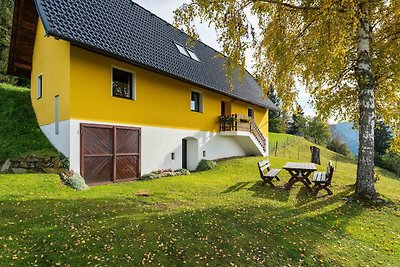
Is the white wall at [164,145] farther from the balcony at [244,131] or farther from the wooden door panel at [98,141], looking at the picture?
the balcony at [244,131]

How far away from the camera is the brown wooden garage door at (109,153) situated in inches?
388

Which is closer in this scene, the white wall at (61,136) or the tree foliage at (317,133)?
the white wall at (61,136)

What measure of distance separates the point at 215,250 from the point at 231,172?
10128 millimetres

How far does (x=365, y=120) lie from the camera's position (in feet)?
26.8

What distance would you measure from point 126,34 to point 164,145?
547cm

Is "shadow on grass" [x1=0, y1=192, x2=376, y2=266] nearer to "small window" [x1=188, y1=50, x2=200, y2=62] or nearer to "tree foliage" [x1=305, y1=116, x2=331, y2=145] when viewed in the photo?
"small window" [x1=188, y1=50, x2=200, y2=62]

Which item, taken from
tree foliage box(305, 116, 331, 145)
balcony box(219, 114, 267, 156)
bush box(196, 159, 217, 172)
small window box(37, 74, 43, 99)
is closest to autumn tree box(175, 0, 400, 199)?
bush box(196, 159, 217, 172)

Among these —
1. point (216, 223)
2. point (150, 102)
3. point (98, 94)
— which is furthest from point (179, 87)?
point (216, 223)

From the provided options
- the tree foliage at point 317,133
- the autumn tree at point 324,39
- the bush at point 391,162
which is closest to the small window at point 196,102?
the autumn tree at point 324,39

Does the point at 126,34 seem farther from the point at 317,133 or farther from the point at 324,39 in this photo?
the point at 317,133

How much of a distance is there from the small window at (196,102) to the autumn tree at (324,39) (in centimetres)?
612

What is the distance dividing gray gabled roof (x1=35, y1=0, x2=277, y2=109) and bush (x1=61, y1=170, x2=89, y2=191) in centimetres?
452

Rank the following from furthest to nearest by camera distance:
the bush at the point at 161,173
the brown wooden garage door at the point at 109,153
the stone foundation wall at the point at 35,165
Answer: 1. the bush at the point at 161,173
2. the brown wooden garage door at the point at 109,153
3. the stone foundation wall at the point at 35,165

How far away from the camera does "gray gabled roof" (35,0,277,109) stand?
30.5ft
